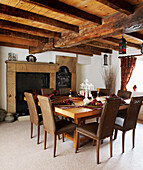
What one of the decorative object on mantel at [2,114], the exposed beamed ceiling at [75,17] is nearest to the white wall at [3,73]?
the decorative object on mantel at [2,114]

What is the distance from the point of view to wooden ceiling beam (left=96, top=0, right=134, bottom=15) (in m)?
1.74

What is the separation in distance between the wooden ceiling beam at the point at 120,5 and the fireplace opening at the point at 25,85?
12.7 ft

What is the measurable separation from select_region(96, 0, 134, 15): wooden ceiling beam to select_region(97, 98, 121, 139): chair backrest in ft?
3.99

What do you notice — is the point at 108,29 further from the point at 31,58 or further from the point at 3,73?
the point at 3,73

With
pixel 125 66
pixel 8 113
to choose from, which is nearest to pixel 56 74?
pixel 8 113

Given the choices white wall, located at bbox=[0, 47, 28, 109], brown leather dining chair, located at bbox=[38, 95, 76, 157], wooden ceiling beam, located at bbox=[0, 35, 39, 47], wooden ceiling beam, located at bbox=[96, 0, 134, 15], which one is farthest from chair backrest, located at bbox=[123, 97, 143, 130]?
white wall, located at bbox=[0, 47, 28, 109]

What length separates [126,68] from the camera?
Answer: 5.84 metres

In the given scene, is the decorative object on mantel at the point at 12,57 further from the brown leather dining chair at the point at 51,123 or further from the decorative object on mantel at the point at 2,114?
the brown leather dining chair at the point at 51,123

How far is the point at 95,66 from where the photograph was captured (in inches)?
279

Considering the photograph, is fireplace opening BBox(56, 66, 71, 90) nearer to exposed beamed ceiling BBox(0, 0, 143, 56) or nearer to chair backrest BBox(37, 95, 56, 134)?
exposed beamed ceiling BBox(0, 0, 143, 56)

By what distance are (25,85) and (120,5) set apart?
4025 mm

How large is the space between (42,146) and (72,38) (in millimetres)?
2223

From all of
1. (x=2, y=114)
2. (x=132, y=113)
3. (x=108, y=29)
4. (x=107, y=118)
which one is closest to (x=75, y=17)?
(x=108, y=29)

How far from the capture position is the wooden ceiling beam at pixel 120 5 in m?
1.74
